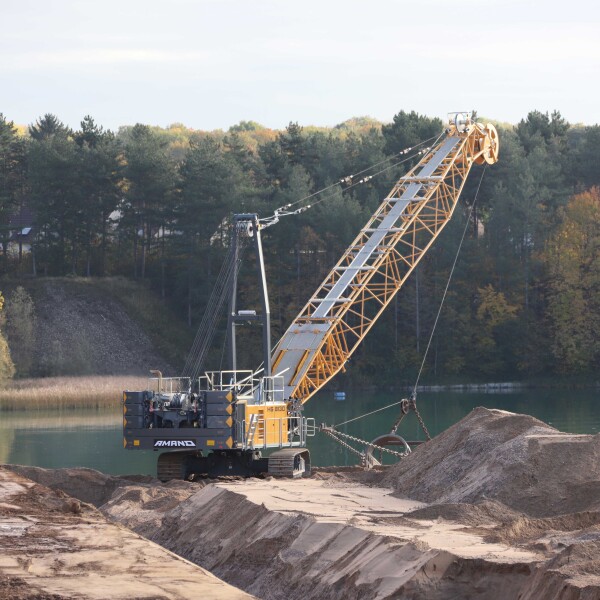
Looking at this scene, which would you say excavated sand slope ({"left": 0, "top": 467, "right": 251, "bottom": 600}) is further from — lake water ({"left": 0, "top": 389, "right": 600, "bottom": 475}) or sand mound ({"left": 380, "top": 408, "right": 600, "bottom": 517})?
lake water ({"left": 0, "top": 389, "right": 600, "bottom": 475})

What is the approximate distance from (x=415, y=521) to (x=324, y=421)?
1436 inches

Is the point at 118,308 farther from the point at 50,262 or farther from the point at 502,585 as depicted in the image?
the point at 502,585

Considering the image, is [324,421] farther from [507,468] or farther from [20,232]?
[20,232]

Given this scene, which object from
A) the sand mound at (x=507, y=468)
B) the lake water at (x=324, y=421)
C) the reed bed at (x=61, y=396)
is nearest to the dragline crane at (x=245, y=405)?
the sand mound at (x=507, y=468)

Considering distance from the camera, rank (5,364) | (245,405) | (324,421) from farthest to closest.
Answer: (5,364), (324,421), (245,405)

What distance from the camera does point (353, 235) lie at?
82.3 meters

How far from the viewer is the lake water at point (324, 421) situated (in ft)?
138

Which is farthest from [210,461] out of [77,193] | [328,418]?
[77,193]

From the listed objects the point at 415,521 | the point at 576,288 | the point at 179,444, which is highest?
the point at 576,288

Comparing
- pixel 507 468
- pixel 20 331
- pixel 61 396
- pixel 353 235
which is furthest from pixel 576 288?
pixel 507 468

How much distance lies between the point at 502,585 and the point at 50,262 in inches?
2977

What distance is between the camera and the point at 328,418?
5809cm

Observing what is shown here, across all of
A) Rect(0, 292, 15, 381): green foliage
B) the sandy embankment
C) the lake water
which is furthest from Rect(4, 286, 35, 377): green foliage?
the sandy embankment

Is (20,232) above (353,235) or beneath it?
above
